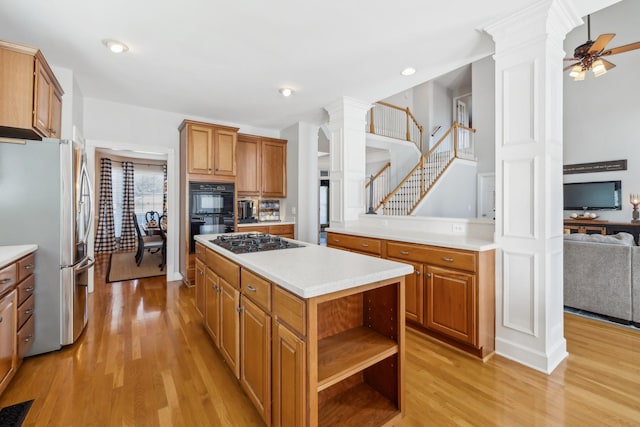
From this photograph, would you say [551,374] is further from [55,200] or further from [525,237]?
[55,200]

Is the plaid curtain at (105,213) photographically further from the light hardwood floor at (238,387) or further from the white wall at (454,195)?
the white wall at (454,195)

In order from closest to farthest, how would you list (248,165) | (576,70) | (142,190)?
1. (576,70)
2. (248,165)
3. (142,190)

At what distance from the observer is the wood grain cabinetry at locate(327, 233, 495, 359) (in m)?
2.24

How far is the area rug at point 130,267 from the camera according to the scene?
485 centimetres

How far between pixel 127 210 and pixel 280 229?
4.95 meters

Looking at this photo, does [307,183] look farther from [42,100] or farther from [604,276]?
[604,276]

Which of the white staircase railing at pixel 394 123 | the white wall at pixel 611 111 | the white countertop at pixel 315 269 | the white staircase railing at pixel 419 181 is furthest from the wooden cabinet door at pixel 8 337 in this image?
the white wall at pixel 611 111

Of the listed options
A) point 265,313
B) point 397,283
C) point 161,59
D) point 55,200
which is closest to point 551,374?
point 397,283

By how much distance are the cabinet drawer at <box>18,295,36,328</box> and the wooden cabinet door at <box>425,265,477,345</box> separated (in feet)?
10.1

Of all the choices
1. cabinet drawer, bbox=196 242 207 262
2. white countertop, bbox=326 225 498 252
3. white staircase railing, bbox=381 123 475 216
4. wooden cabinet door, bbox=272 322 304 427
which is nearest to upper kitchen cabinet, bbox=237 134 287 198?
white staircase railing, bbox=381 123 475 216

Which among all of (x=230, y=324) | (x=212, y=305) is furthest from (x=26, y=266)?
(x=230, y=324)

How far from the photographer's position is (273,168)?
5.33m

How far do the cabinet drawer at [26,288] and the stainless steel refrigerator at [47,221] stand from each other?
0.18 ft

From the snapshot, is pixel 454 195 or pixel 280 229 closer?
pixel 280 229
